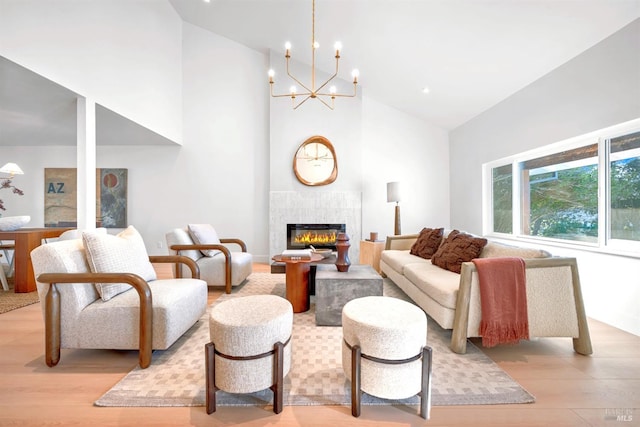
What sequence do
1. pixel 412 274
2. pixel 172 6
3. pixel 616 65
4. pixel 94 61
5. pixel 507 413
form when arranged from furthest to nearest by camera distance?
pixel 172 6, pixel 94 61, pixel 412 274, pixel 616 65, pixel 507 413

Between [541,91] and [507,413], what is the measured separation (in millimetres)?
3283

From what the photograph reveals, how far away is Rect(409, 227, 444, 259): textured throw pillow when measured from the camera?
11.3 ft

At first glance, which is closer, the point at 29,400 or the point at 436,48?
the point at 29,400

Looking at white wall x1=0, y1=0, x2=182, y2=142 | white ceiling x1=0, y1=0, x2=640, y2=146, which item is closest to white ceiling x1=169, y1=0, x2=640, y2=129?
white ceiling x1=0, y1=0, x2=640, y2=146

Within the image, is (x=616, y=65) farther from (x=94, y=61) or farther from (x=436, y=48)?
(x=94, y=61)

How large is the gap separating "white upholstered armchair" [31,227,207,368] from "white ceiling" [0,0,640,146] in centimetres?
200

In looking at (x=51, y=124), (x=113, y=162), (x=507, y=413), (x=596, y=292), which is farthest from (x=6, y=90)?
(x=596, y=292)

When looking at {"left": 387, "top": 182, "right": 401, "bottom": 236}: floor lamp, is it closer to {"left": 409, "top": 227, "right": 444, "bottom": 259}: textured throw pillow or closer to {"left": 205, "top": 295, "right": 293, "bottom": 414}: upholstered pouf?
{"left": 409, "top": 227, "right": 444, "bottom": 259}: textured throw pillow

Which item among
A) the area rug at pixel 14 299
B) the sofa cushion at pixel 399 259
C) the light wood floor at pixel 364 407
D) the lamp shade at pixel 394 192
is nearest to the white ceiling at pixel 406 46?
the lamp shade at pixel 394 192

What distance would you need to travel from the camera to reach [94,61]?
332 cm

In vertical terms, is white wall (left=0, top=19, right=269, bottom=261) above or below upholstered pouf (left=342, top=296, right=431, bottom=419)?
above

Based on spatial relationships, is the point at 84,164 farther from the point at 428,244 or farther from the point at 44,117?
the point at 428,244

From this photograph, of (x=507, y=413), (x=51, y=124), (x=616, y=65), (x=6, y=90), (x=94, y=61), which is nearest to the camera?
(x=507, y=413)

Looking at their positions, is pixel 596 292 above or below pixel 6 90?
below
